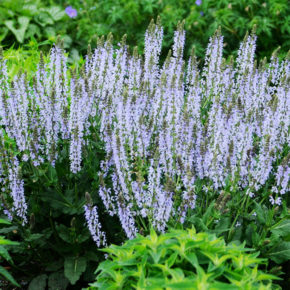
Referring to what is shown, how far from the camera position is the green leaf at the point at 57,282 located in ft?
12.0

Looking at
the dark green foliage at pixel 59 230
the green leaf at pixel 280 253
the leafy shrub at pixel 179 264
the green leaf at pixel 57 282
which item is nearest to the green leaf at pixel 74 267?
the dark green foliage at pixel 59 230

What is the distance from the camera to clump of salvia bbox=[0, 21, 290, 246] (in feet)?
10.3

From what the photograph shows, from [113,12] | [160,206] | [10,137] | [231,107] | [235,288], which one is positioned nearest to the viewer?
[235,288]

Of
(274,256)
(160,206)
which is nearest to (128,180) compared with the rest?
(160,206)

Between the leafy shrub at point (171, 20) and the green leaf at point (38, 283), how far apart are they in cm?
458

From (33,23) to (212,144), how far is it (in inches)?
291

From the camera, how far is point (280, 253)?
3283 millimetres

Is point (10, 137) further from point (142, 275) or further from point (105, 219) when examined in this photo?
point (142, 275)

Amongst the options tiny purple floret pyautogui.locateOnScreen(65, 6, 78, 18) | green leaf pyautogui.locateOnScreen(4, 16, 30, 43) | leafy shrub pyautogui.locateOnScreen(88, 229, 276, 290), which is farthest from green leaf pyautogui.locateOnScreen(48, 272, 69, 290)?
tiny purple floret pyautogui.locateOnScreen(65, 6, 78, 18)

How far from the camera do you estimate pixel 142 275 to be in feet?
7.04

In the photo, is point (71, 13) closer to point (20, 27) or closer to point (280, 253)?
point (20, 27)

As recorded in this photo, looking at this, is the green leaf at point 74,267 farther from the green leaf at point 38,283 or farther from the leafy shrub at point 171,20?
the leafy shrub at point 171,20

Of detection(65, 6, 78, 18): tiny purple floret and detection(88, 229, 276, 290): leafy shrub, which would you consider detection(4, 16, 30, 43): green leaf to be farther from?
detection(88, 229, 276, 290): leafy shrub

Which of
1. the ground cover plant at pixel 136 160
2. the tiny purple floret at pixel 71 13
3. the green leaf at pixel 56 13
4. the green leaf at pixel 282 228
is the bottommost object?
the green leaf at pixel 282 228
